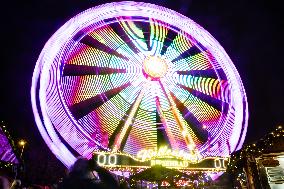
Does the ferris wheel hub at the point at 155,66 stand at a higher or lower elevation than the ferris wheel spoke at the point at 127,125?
higher

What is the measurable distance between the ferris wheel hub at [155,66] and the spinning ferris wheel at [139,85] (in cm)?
5

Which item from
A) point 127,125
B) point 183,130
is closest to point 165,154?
point 183,130

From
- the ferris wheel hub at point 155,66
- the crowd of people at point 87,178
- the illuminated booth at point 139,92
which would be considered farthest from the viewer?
the ferris wheel hub at point 155,66

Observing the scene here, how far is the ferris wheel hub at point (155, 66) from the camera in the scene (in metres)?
16.8

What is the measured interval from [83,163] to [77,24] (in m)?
12.7

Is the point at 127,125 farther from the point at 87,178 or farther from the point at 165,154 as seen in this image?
the point at 87,178

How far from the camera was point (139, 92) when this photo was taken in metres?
16.3

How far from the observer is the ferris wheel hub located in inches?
662

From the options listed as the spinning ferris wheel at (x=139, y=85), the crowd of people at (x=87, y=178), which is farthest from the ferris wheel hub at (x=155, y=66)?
the crowd of people at (x=87, y=178)

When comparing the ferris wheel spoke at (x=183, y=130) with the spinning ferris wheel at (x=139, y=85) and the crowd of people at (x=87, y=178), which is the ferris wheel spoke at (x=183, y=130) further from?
the crowd of people at (x=87, y=178)

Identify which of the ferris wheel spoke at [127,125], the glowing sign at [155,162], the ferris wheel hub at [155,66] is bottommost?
the glowing sign at [155,162]

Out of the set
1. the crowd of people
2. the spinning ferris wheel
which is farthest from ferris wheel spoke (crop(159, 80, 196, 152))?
the crowd of people

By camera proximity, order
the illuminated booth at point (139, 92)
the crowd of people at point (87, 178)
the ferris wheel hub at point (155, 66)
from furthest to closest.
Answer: the ferris wheel hub at point (155, 66), the illuminated booth at point (139, 92), the crowd of people at point (87, 178)

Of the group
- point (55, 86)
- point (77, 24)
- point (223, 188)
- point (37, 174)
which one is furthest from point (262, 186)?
point (37, 174)
